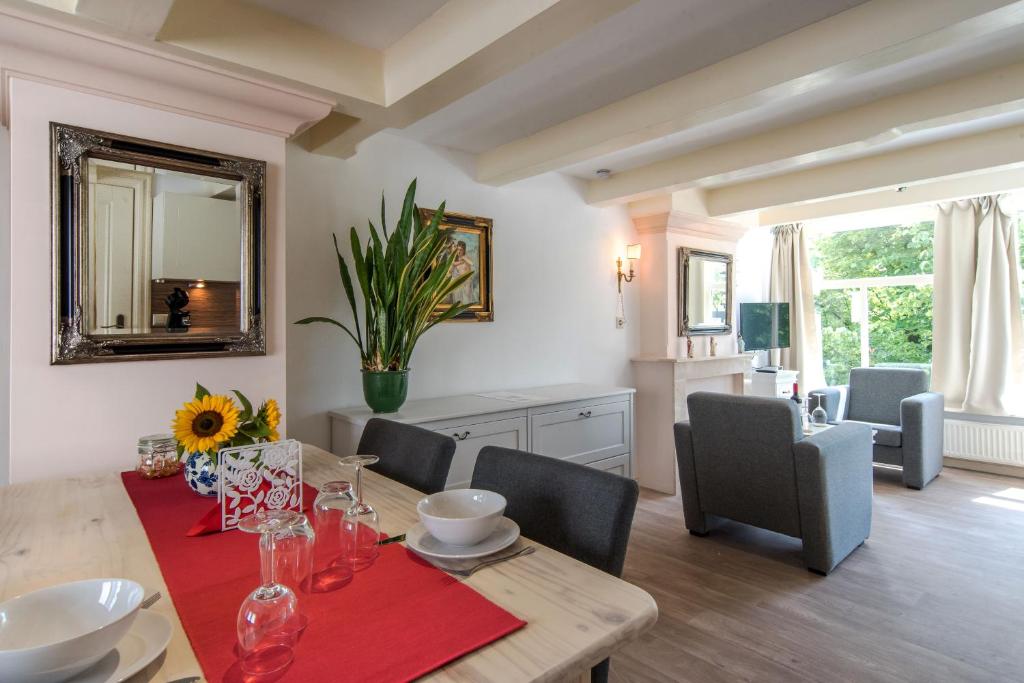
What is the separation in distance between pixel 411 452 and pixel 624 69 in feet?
6.25

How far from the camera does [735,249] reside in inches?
204

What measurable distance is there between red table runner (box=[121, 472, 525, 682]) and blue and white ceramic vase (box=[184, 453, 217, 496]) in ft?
0.81

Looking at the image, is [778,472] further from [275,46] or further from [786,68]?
[275,46]

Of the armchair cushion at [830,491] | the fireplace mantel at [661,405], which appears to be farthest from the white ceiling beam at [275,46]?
the fireplace mantel at [661,405]

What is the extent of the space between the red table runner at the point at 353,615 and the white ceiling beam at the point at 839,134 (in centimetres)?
314

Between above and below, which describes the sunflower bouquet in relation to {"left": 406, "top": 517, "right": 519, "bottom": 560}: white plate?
above

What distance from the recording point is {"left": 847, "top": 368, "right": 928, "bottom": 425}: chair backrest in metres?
4.67

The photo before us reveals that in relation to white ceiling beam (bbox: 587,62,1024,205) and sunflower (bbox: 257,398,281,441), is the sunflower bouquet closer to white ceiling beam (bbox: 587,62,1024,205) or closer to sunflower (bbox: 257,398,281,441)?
sunflower (bbox: 257,398,281,441)

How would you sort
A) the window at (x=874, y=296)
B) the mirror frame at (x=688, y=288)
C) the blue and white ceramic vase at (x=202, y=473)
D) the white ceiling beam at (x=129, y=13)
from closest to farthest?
the blue and white ceramic vase at (x=202, y=473), the white ceiling beam at (x=129, y=13), the mirror frame at (x=688, y=288), the window at (x=874, y=296)

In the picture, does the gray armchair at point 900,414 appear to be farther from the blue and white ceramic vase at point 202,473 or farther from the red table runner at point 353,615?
the blue and white ceramic vase at point 202,473

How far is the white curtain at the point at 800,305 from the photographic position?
5832 mm

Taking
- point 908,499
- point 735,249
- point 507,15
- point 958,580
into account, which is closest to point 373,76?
point 507,15

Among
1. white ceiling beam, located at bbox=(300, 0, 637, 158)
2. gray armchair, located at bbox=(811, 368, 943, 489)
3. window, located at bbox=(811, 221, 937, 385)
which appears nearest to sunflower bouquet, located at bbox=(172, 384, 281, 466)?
white ceiling beam, located at bbox=(300, 0, 637, 158)

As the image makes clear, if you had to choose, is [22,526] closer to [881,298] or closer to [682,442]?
[682,442]
